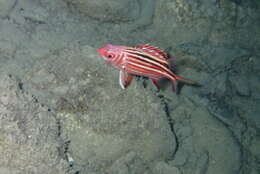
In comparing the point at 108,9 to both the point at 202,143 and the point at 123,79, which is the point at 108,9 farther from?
the point at 202,143

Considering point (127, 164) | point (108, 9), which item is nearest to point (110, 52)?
point (127, 164)

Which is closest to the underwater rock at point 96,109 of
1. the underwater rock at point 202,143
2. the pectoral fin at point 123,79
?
the pectoral fin at point 123,79

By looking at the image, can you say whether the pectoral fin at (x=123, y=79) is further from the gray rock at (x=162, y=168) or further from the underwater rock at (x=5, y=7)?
the underwater rock at (x=5, y=7)

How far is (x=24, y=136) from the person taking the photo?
126 inches

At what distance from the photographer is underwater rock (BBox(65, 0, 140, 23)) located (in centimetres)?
586

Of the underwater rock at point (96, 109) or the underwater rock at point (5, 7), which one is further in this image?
the underwater rock at point (5, 7)

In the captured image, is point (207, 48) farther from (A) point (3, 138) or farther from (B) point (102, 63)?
(A) point (3, 138)

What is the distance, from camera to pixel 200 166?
17.1ft

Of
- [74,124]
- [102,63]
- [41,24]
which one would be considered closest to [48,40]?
[41,24]

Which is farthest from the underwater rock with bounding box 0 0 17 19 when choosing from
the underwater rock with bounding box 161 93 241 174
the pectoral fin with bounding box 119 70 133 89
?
the underwater rock with bounding box 161 93 241 174

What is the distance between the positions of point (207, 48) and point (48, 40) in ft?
13.6

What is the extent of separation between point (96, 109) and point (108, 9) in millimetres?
2952

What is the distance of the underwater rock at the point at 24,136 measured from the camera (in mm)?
3096

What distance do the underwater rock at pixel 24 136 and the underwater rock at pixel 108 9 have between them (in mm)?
3130
